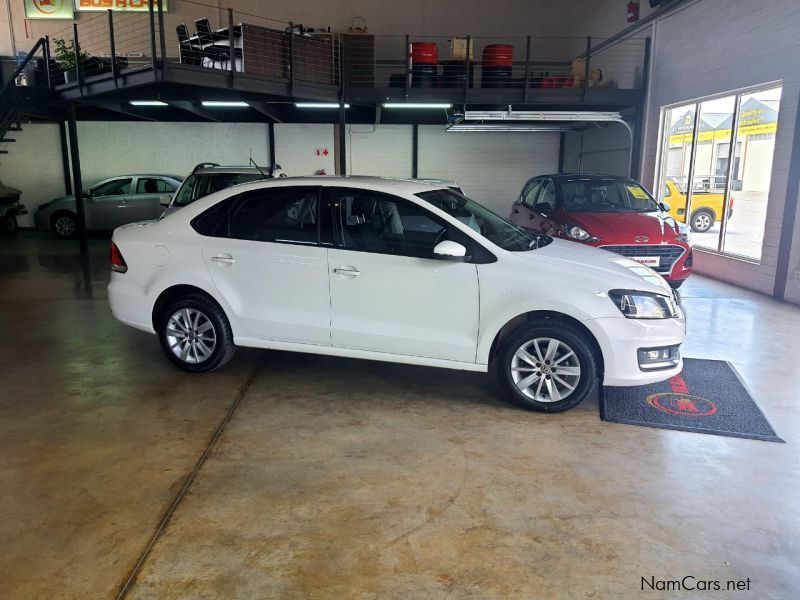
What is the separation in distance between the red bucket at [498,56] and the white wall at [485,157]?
4.30m

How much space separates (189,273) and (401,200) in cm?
182

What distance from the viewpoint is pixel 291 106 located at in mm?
14188

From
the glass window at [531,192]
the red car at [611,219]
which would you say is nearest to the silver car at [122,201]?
the glass window at [531,192]

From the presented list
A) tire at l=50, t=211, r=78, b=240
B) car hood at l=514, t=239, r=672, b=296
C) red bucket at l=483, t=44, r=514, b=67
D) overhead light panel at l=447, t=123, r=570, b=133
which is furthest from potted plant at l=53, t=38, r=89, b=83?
car hood at l=514, t=239, r=672, b=296

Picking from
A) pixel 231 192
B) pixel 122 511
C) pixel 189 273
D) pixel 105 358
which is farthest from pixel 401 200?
pixel 105 358

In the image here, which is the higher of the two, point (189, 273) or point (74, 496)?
point (189, 273)

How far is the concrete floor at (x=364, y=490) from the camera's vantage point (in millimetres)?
2637

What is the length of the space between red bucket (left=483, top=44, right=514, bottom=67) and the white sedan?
8.39 metres

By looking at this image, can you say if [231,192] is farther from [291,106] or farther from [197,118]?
[197,118]

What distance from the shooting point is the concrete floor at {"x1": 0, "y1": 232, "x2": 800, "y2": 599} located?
8.65 ft

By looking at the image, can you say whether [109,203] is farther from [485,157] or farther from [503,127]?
[485,157]

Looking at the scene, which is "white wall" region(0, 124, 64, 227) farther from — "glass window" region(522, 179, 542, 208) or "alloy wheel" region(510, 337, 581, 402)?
"alloy wheel" region(510, 337, 581, 402)

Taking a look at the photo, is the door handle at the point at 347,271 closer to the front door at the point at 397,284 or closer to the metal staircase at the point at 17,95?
the front door at the point at 397,284

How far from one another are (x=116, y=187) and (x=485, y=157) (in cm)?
972
